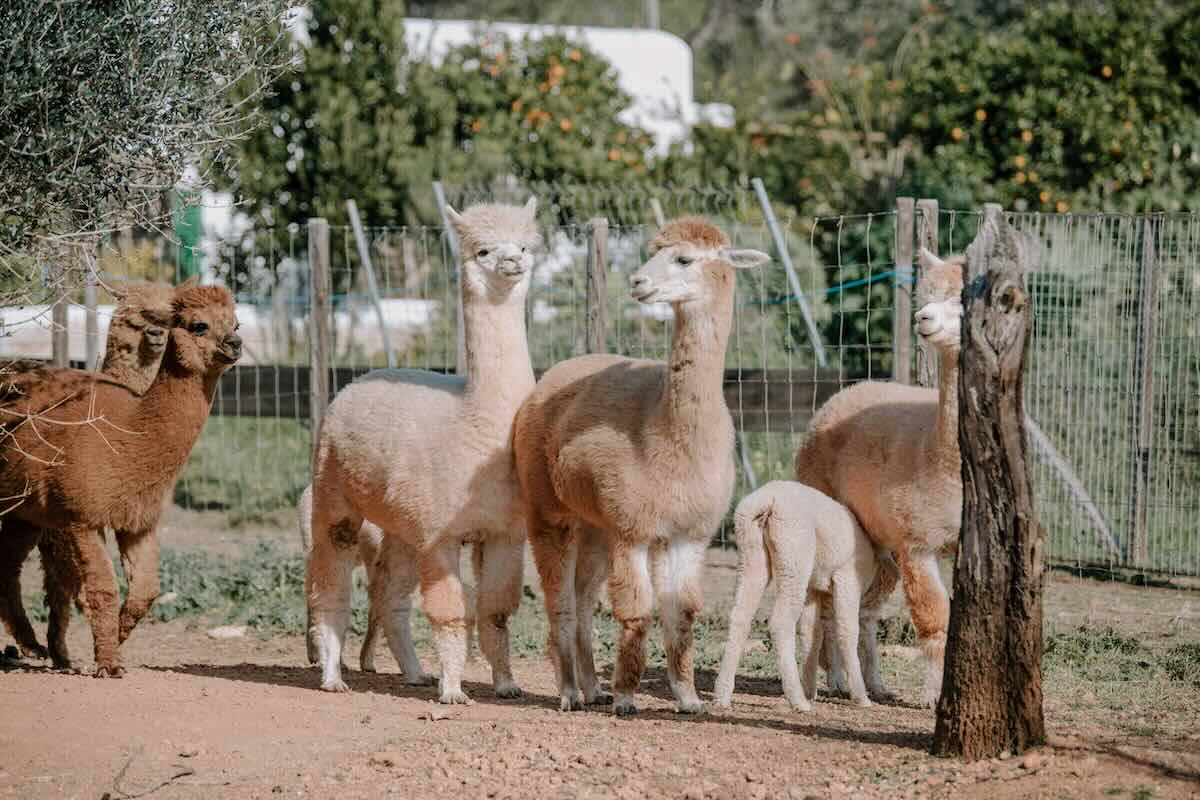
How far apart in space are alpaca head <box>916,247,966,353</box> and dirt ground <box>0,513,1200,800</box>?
1679 millimetres

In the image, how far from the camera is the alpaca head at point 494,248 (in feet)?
22.6

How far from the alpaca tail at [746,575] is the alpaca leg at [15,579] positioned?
3.91 metres

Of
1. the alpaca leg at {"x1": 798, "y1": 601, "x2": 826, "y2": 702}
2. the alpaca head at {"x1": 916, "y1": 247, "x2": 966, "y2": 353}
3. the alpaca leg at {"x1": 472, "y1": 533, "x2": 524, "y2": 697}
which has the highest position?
the alpaca head at {"x1": 916, "y1": 247, "x2": 966, "y2": 353}

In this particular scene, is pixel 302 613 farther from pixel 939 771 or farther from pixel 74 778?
pixel 939 771

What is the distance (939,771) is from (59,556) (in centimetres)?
478

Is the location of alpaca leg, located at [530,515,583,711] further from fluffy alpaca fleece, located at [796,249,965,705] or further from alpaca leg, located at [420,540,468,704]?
fluffy alpaca fleece, located at [796,249,965,705]

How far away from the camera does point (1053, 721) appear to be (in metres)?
6.20

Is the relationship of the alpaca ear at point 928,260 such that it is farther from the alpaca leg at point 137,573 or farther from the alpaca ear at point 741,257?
the alpaca leg at point 137,573

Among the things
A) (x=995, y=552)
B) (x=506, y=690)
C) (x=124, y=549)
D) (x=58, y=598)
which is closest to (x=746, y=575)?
(x=506, y=690)

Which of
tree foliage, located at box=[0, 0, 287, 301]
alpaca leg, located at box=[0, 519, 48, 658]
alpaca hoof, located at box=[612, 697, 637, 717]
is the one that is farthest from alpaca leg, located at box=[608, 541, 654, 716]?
alpaca leg, located at box=[0, 519, 48, 658]

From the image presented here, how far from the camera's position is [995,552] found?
520 centimetres

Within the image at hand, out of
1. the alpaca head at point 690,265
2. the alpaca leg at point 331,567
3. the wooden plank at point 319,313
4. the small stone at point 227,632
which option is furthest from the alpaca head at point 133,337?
the alpaca head at point 690,265

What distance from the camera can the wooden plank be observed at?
10.9 m

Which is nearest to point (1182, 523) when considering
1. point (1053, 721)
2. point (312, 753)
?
point (1053, 721)
